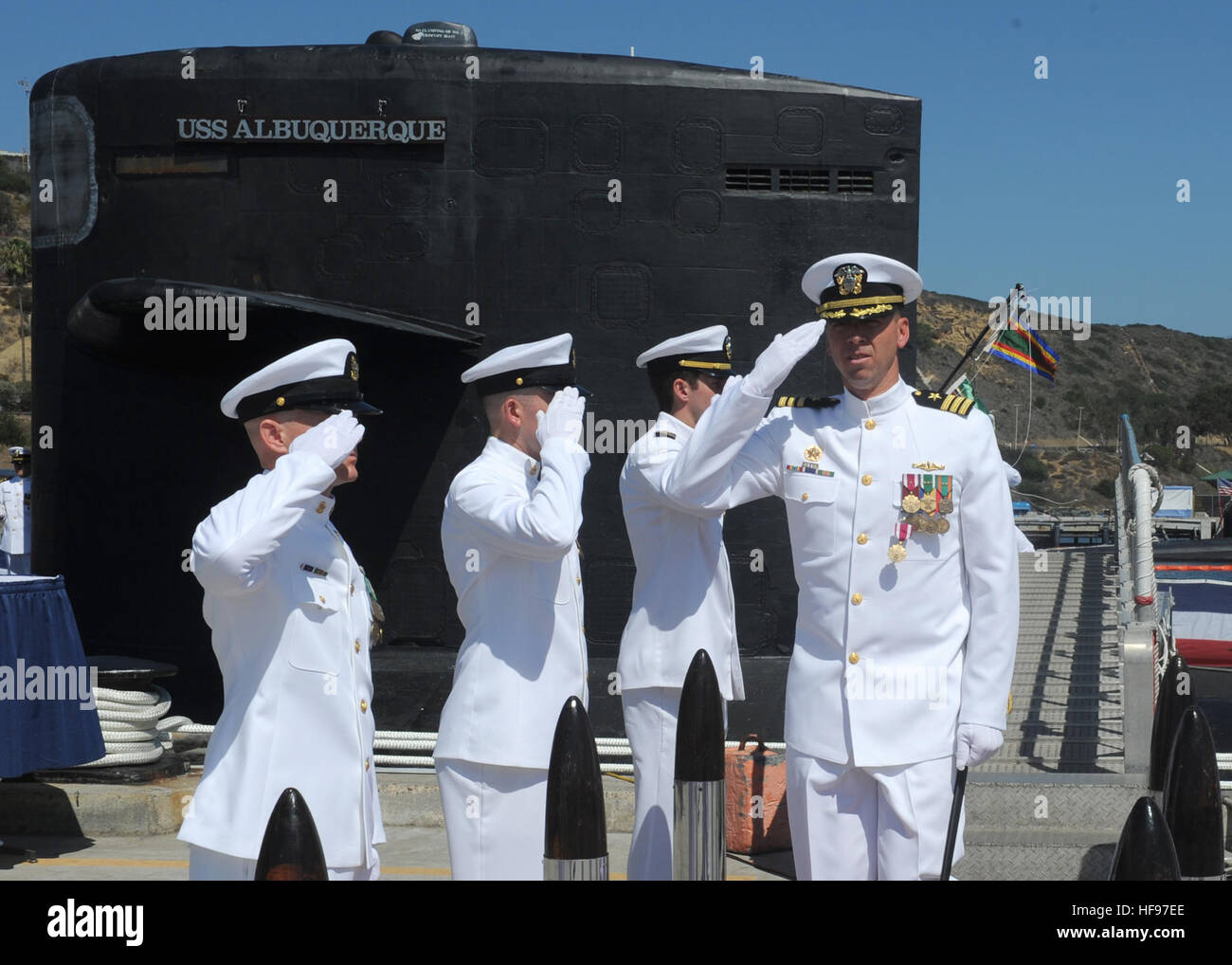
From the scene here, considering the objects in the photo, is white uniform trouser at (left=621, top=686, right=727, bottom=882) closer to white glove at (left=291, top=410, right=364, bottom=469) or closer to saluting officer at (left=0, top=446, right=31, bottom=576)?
white glove at (left=291, top=410, right=364, bottom=469)

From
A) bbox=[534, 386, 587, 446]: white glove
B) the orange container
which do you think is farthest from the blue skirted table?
bbox=[534, 386, 587, 446]: white glove

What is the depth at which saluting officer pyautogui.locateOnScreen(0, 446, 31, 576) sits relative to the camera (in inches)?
674

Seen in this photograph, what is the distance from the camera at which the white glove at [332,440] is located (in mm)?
3730

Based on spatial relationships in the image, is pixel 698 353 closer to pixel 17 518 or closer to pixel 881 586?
pixel 881 586

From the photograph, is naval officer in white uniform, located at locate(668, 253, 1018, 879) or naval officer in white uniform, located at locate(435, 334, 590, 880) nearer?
naval officer in white uniform, located at locate(668, 253, 1018, 879)

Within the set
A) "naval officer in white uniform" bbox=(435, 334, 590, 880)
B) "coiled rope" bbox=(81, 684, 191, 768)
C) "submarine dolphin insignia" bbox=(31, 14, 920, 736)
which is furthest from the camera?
"submarine dolphin insignia" bbox=(31, 14, 920, 736)

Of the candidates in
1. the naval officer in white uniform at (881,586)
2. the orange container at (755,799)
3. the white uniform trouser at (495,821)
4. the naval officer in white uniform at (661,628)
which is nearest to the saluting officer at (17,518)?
the orange container at (755,799)

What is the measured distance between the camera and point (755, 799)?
6.03 meters

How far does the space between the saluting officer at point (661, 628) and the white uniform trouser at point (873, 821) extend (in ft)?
3.73

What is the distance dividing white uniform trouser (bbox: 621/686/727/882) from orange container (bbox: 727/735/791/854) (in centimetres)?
109

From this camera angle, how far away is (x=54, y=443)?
7.87 metres

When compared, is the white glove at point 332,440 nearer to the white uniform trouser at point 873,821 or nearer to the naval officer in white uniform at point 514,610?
the naval officer in white uniform at point 514,610
